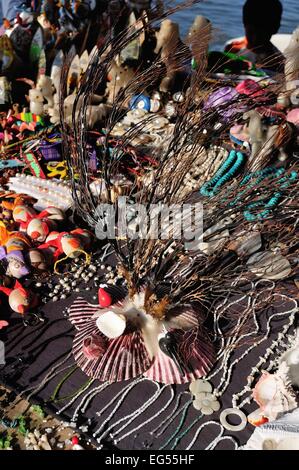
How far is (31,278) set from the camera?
180 cm

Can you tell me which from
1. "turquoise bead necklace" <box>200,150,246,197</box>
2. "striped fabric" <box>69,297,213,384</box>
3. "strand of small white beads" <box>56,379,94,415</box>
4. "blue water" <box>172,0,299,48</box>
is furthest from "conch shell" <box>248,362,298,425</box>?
"blue water" <box>172,0,299,48</box>

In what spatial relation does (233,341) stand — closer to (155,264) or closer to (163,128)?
(155,264)

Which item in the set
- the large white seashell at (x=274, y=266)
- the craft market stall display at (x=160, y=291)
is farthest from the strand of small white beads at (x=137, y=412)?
the large white seashell at (x=274, y=266)

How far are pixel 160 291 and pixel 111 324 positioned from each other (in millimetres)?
192

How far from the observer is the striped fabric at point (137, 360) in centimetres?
145

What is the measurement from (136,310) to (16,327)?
0.40 metres

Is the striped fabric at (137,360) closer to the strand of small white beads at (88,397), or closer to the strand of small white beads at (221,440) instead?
the strand of small white beads at (88,397)

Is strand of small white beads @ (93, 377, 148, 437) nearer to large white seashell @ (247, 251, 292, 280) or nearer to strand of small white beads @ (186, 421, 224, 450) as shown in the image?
strand of small white beads @ (186, 421, 224, 450)

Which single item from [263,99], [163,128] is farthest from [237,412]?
[163,128]

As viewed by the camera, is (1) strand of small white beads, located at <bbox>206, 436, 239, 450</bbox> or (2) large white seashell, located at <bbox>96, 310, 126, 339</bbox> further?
(2) large white seashell, located at <bbox>96, 310, 126, 339</bbox>

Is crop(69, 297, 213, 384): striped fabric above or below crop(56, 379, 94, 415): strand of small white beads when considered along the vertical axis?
above

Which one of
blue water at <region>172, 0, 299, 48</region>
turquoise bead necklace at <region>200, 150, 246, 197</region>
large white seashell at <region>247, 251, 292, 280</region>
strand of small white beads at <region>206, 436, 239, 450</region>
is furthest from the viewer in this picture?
blue water at <region>172, 0, 299, 48</region>

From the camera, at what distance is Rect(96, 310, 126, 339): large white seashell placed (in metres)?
1.44

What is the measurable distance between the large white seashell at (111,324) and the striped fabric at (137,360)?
4 cm
